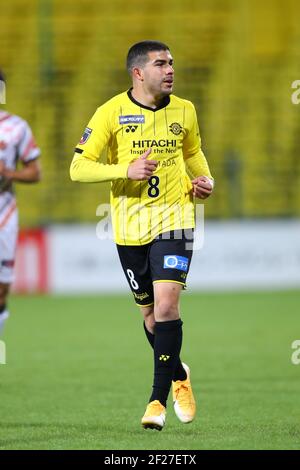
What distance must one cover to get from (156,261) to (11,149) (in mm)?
1579

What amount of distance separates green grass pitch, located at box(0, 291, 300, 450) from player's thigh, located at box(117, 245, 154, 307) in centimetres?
81

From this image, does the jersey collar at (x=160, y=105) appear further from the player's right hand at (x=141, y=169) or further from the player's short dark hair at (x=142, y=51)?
the player's right hand at (x=141, y=169)

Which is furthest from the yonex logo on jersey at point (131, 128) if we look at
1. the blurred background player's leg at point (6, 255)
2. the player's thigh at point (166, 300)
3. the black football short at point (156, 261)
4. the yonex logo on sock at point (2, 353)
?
the yonex logo on sock at point (2, 353)

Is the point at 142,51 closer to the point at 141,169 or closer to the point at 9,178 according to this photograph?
the point at 141,169

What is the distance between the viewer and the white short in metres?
7.22

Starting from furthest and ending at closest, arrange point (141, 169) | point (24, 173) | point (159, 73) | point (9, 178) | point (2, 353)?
point (2, 353)
point (24, 173)
point (9, 178)
point (159, 73)
point (141, 169)

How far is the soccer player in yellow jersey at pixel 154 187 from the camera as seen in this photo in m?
6.27

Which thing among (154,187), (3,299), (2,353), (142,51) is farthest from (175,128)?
(2,353)

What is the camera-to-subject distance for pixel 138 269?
256 inches

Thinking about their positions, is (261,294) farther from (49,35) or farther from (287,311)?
(49,35)

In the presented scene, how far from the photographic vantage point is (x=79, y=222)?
18.7 m

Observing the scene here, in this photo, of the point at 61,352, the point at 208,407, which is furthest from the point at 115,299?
the point at 208,407

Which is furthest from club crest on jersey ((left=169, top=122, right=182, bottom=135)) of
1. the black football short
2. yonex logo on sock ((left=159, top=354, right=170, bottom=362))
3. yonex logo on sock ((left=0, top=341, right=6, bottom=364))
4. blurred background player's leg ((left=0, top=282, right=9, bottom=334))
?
yonex logo on sock ((left=0, top=341, right=6, bottom=364))

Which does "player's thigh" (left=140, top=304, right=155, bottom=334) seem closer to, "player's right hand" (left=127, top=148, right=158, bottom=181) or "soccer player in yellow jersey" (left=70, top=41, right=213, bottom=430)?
"soccer player in yellow jersey" (left=70, top=41, right=213, bottom=430)
